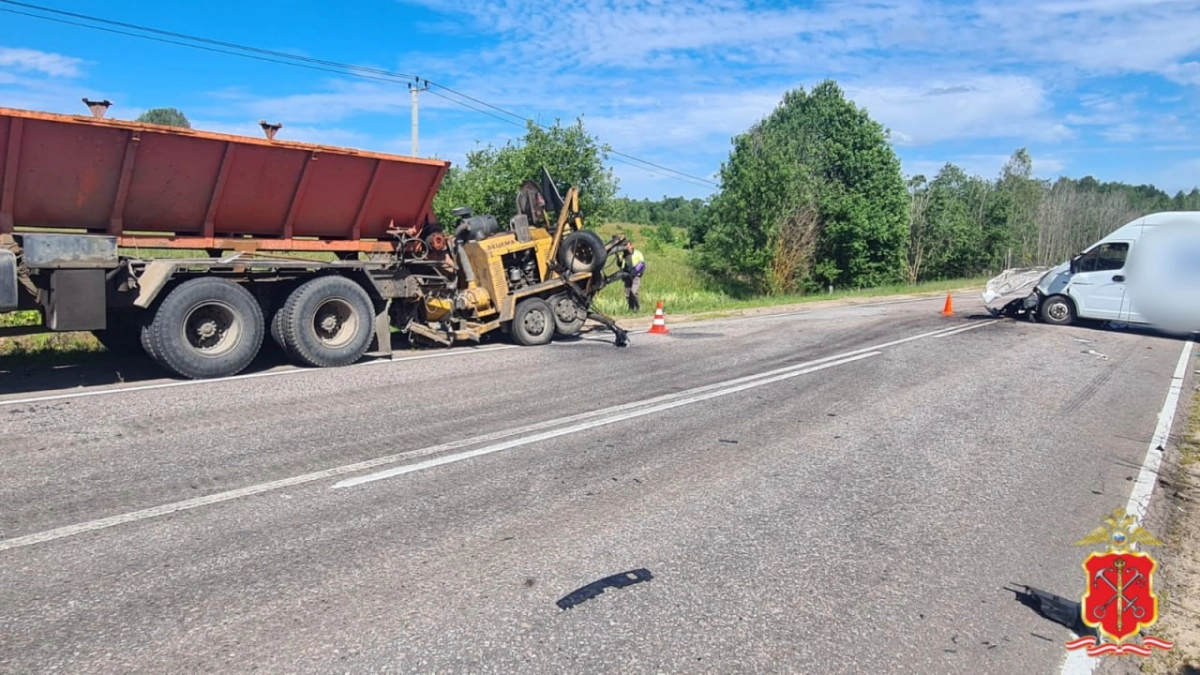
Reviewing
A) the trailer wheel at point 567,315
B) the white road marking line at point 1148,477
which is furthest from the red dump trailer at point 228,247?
the white road marking line at point 1148,477

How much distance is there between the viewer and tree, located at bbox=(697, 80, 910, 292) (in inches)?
1310

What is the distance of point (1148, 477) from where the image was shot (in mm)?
6242

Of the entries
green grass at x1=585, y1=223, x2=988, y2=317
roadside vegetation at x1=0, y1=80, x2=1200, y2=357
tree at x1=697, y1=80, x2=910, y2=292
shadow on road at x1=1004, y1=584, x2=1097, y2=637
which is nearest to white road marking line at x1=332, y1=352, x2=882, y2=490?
shadow on road at x1=1004, y1=584, x2=1097, y2=637

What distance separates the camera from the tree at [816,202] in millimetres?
33281

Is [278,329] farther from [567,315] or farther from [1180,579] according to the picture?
[1180,579]

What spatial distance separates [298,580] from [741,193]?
1233 inches

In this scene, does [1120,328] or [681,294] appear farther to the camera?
[681,294]

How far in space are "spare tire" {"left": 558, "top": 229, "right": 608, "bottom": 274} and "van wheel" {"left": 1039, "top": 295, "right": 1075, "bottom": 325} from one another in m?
10.5

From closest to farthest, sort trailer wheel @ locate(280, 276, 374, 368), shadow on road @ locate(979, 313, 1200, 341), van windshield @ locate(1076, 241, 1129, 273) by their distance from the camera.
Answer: trailer wheel @ locate(280, 276, 374, 368), van windshield @ locate(1076, 241, 1129, 273), shadow on road @ locate(979, 313, 1200, 341)

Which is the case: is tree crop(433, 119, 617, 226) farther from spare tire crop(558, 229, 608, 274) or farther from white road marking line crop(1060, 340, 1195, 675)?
white road marking line crop(1060, 340, 1195, 675)

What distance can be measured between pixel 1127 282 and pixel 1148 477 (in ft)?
21.7

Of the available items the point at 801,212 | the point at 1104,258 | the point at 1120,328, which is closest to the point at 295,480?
the point at 1104,258

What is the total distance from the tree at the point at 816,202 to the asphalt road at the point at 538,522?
24813 mm

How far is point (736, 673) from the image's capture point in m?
3.20
